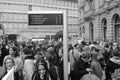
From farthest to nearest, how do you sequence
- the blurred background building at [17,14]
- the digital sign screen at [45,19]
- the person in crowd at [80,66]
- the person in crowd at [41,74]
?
the blurred background building at [17,14]
the person in crowd at [80,66]
the digital sign screen at [45,19]
the person in crowd at [41,74]

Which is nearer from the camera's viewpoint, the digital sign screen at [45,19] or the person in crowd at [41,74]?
the person in crowd at [41,74]

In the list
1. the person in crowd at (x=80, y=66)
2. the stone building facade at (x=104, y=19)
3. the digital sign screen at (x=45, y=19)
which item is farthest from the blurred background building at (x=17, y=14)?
the digital sign screen at (x=45, y=19)

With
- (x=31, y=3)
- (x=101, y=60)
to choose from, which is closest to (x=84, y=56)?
(x=101, y=60)

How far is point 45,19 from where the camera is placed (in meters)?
4.34

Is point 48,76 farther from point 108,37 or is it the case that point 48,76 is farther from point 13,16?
point 13,16

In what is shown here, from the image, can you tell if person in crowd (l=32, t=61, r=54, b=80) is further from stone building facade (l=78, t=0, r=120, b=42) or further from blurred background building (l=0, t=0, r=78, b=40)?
blurred background building (l=0, t=0, r=78, b=40)

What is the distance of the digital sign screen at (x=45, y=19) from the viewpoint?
14.1 feet

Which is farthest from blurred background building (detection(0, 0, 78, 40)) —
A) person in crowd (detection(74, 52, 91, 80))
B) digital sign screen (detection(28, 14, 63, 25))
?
digital sign screen (detection(28, 14, 63, 25))

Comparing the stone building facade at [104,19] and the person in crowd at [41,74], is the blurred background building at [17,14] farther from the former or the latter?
the person in crowd at [41,74]

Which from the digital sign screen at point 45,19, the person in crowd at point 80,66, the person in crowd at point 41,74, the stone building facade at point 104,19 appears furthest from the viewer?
the stone building facade at point 104,19

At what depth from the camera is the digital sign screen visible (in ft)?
14.1

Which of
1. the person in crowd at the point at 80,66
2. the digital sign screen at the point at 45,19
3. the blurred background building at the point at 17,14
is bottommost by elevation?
the person in crowd at the point at 80,66

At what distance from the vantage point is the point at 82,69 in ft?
15.4

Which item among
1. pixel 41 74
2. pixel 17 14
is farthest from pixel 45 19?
pixel 17 14
